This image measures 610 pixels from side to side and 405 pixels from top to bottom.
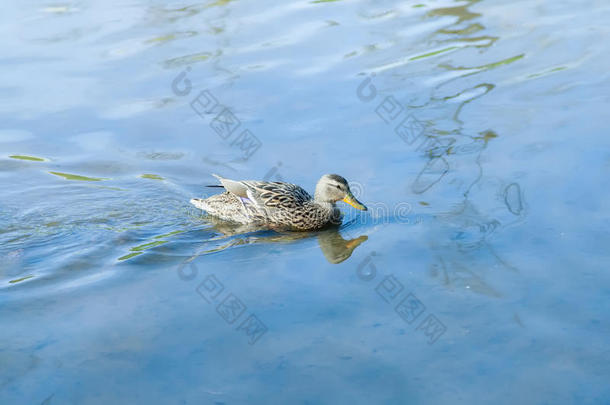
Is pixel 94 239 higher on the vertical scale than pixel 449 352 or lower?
higher

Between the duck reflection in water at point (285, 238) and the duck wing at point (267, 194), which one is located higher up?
the duck wing at point (267, 194)

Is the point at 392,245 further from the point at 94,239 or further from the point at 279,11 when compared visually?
the point at 279,11

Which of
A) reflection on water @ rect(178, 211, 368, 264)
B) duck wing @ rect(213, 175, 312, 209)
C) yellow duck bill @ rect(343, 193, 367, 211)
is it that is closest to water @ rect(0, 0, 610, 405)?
reflection on water @ rect(178, 211, 368, 264)

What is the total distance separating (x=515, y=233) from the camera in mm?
6539

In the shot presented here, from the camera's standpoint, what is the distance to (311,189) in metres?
8.25

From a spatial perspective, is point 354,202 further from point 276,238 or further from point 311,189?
point 311,189

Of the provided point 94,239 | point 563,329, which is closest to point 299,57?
Result: point 94,239

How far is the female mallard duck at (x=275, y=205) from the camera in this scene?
7.63 m

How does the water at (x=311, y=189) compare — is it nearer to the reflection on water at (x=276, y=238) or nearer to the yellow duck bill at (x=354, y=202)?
the reflection on water at (x=276, y=238)

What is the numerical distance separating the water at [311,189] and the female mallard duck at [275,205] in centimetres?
20

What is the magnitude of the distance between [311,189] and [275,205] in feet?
2.28

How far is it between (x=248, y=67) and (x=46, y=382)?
6920 mm

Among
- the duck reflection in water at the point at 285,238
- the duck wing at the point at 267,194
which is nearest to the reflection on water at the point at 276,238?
the duck reflection in water at the point at 285,238

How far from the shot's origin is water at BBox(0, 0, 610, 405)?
5.02 m
